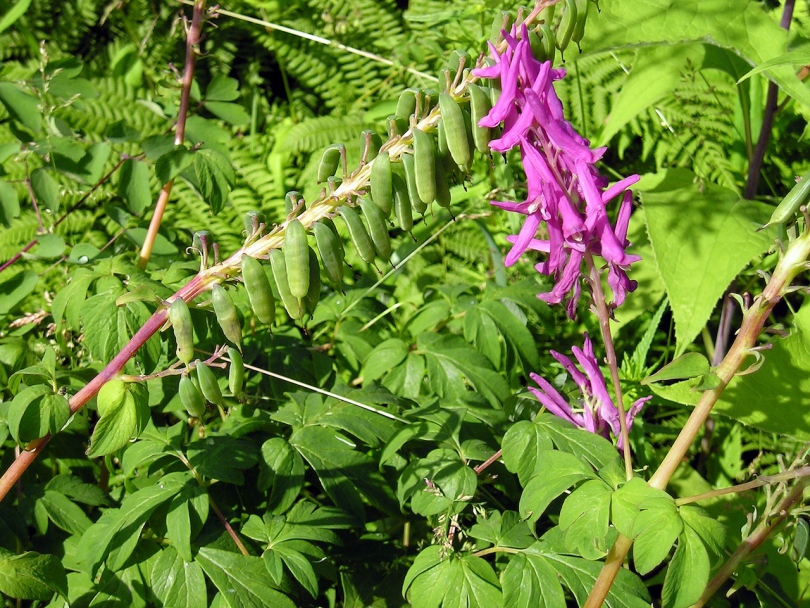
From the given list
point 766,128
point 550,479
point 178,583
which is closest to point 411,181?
point 550,479

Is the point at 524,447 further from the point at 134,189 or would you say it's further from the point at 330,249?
the point at 134,189

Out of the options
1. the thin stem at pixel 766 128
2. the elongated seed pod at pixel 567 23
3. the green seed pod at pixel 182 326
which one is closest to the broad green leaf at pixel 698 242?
the thin stem at pixel 766 128

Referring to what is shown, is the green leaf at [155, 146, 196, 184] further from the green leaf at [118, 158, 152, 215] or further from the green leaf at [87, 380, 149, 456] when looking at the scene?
the green leaf at [87, 380, 149, 456]

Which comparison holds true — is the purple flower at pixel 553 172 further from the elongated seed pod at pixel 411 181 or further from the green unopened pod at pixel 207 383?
the green unopened pod at pixel 207 383

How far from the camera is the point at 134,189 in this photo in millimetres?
1921

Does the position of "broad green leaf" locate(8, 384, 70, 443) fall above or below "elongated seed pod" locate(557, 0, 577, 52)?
below

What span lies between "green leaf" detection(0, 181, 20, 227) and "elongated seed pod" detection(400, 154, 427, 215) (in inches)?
49.9

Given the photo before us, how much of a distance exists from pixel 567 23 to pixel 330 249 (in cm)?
51

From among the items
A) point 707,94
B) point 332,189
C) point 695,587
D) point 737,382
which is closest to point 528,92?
point 332,189

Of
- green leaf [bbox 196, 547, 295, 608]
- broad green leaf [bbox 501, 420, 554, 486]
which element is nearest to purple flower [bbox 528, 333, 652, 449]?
broad green leaf [bbox 501, 420, 554, 486]

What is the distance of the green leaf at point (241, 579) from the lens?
53.0 inches

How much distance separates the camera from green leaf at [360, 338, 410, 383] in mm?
1821

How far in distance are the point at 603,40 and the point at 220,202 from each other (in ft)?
3.50

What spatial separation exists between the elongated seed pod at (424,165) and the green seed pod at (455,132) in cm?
1
